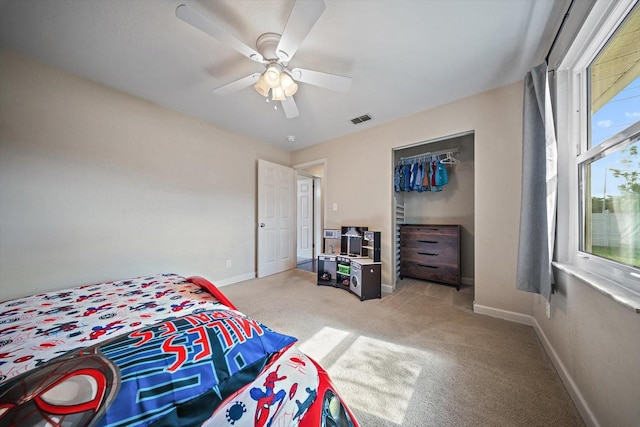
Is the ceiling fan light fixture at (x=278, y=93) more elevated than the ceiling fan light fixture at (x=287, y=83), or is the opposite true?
the ceiling fan light fixture at (x=287, y=83)

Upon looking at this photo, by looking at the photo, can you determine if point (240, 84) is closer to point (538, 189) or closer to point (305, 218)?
point (538, 189)

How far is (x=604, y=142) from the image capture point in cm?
113

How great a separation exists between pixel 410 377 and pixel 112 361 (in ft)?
5.05

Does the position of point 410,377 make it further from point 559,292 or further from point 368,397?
point 559,292

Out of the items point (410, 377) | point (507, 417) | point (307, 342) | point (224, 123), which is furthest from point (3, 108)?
point (507, 417)

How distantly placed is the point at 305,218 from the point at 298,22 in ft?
14.2

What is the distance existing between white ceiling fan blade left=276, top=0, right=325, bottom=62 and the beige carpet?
7.07 feet

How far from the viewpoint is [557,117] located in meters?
1.49

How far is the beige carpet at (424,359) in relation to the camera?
112 cm

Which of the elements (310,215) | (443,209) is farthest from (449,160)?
(310,215)

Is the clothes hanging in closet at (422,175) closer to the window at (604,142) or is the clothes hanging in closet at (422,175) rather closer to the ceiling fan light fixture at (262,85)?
the window at (604,142)

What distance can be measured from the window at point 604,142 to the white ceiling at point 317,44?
1.32 ft

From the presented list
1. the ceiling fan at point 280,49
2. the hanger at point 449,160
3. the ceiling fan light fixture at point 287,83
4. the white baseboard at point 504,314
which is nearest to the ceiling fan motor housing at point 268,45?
the ceiling fan at point 280,49

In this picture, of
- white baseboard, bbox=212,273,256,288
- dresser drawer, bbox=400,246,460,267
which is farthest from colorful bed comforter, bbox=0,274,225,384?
dresser drawer, bbox=400,246,460,267
